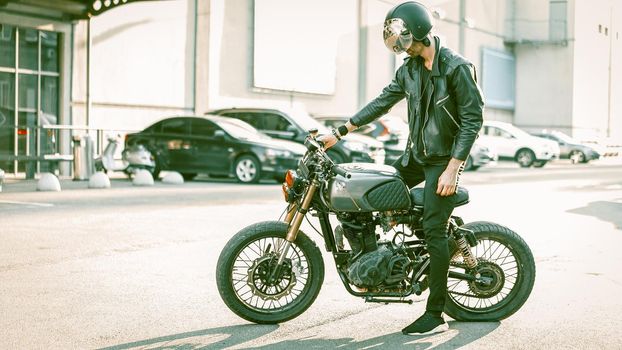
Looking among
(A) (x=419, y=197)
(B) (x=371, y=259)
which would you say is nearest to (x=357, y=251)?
(B) (x=371, y=259)

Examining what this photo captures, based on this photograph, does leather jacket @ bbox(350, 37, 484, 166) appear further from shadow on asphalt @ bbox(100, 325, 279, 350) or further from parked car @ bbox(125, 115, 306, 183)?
parked car @ bbox(125, 115, 306, 183)

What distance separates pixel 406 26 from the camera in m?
5.41

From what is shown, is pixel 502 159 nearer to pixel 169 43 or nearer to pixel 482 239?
pixel 169 43

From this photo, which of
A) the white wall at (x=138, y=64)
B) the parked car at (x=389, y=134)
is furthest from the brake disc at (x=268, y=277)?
the white wall at (x=138, y=64)

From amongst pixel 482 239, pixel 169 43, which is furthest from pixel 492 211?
pixel 169 43

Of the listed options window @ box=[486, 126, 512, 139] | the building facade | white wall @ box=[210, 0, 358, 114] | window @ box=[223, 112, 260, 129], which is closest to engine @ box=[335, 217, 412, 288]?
→ the building facade

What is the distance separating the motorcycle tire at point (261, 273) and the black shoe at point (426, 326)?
0.63 metres

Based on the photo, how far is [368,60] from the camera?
3488 cm

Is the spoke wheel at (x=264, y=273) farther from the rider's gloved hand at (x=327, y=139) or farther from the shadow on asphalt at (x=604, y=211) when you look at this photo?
the shadow on asphalt at (x=604, y=211)

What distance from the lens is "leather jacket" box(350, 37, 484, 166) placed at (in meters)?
5.46

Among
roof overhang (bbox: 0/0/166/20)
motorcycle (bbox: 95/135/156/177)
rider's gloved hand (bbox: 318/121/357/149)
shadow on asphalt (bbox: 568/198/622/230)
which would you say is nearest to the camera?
rider's gloved hand (bbox: 318/121/357/149)

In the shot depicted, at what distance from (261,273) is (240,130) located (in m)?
14.7

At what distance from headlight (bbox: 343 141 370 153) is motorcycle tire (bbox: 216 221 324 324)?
50.6ft

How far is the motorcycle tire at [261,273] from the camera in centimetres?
563
